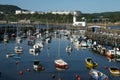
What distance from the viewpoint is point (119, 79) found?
6284 cm

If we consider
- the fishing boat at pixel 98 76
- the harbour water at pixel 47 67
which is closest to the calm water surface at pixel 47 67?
the harbour water at pixel 47 67

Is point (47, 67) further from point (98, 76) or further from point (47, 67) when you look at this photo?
point (98, 76)

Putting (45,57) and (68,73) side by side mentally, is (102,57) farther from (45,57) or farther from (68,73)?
(68,73)

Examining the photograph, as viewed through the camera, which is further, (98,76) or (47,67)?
(47,67)

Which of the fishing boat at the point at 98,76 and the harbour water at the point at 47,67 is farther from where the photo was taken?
the harbour water at the point at 47,67

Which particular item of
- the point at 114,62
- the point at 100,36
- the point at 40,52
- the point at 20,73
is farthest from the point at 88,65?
the point at 100,36

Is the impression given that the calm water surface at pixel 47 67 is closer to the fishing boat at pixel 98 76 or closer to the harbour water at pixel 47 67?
the harbour water at pixel 47 67

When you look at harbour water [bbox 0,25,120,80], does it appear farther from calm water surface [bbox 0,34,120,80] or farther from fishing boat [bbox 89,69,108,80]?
fishing boat [bbox 89,69,108,80]

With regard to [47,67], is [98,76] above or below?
above

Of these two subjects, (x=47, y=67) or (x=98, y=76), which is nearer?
(x=98, y=76)

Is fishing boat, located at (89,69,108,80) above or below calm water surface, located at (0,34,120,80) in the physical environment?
above

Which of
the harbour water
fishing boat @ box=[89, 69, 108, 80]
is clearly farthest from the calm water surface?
fishing boat @ box=[89, 69, 108, 80]

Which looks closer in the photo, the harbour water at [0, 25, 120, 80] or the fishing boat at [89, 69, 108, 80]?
the fishing boat at [89, 69, 108, 80]

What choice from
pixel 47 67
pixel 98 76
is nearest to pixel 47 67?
pixel 47 67
